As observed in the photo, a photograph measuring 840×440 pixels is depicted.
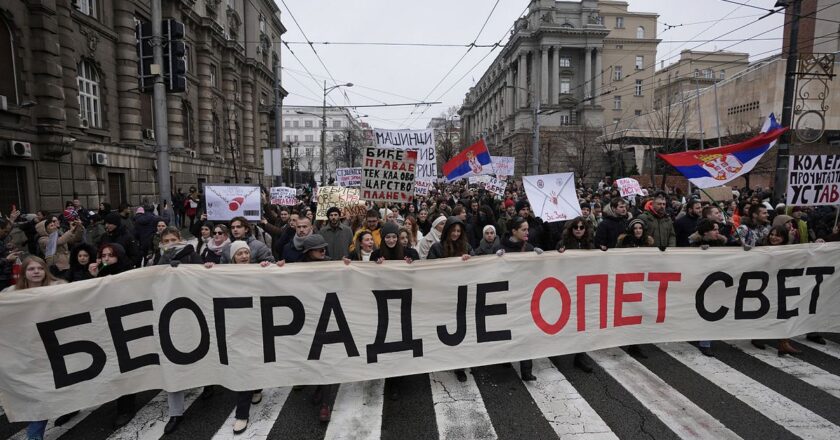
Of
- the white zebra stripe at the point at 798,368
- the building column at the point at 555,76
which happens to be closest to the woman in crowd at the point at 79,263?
the white zebra stripe at the point at 798,368

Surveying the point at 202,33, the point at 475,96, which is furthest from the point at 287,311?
the point at 475,96

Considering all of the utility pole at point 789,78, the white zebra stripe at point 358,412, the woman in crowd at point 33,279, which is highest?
the utility pole at point 789,78

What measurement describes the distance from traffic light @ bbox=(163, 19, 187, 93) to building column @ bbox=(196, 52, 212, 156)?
18997 mm

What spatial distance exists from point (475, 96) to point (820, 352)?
346ft

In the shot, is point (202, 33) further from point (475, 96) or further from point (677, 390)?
point (475, 96)

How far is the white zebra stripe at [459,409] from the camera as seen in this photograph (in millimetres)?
3768

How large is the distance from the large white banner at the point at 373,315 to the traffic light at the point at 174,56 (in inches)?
275

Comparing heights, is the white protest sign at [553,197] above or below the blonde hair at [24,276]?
above

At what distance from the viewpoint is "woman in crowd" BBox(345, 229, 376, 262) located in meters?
5.84

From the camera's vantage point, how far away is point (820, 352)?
5.37 metres

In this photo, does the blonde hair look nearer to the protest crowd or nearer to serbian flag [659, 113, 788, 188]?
the protest crowd

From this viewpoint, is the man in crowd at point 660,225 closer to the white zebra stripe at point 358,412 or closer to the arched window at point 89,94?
the white zebra stripe at point 358,412

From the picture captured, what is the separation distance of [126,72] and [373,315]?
19.8 m

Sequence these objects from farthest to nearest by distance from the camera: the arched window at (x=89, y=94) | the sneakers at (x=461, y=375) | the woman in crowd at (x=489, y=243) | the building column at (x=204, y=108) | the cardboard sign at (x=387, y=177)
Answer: the building column at (x=204, y=108) < the arched window at (x=89, y=94) < the cardboard sign at (x=387, y=177) < the woman in crowd at (x=489, y=243) < the sneakers at (x=461, y=375)
